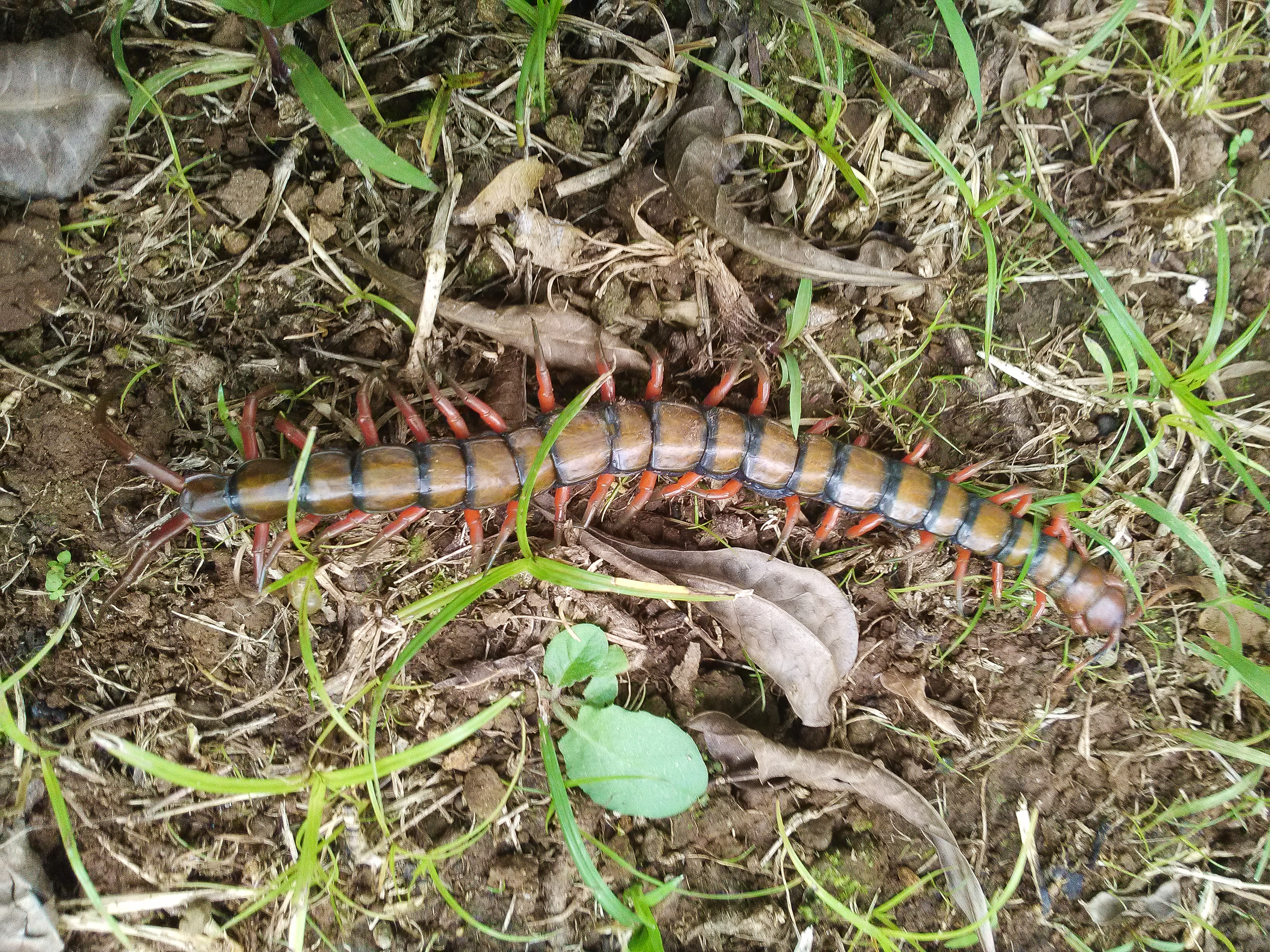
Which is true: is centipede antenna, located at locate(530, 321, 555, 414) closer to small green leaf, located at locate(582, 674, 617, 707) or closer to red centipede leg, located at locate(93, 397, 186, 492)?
small green leaf, located at locate(582, 674, 617, 707)

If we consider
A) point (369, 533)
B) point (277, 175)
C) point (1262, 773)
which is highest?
point (277, 175)

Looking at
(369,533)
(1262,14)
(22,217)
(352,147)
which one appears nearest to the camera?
(352,147)

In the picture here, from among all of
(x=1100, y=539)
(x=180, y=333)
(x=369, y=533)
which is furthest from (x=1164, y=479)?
(x=180, y=333)

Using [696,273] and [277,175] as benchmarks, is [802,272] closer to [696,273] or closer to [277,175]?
[696,273]

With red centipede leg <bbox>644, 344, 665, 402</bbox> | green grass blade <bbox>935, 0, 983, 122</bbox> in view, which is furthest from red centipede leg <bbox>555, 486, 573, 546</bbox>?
green grass blade <bbox>935, 0, 983, 122</bbox>

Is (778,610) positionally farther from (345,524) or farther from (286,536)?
(286,536)

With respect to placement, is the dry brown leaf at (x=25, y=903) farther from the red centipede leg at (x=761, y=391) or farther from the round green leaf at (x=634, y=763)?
the red centipede leg at (x=761, y=391)
